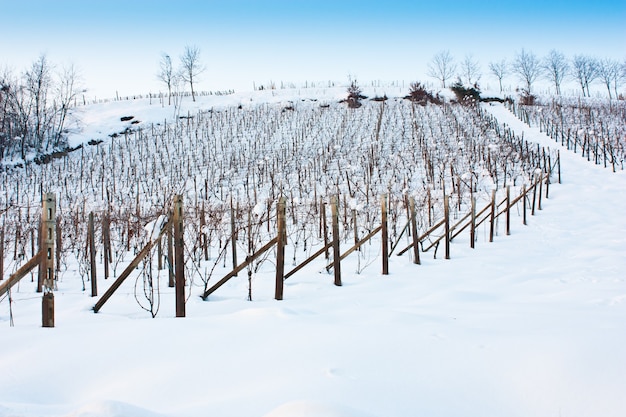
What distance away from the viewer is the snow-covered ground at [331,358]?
2258 millimetres

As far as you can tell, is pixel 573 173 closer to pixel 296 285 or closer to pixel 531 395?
pixel 296 285

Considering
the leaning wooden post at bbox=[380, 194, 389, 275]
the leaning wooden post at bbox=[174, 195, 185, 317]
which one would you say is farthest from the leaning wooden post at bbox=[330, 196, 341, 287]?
the leaning wooden post at bbox=[174, 195, 185, 317]

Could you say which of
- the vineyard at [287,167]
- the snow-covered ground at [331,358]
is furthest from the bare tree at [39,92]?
the snow-covered ground at [331,358]

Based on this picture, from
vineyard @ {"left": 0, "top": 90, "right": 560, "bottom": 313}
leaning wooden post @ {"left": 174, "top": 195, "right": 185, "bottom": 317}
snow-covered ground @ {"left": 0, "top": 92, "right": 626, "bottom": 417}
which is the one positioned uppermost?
vineyard @ {"left": 0, "top": 90, "right": 560, "bottom": 313}

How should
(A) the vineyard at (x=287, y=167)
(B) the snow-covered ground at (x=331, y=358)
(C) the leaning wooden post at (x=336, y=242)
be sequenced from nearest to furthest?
(B) the snow-covered ground at (x=331, y=358), (C) the leaning wooden post at (x=336, y=242), (A) the vineyard at (x=287, y=167)

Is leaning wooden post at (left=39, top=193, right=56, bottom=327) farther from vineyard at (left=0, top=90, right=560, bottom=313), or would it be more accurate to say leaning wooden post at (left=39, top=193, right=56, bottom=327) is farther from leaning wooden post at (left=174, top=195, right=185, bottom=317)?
vineyard at (left=0, top=90, right=560, bottom=313)

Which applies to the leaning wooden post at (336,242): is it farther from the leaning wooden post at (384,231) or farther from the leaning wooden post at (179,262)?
the leaning wooden post at (179,262)

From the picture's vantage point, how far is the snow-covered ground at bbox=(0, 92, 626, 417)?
7.41 ft

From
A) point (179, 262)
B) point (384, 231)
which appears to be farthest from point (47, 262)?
point (384, 231)

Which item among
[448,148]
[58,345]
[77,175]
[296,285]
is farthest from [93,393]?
[77,175]

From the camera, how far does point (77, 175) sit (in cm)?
2075

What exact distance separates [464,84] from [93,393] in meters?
39.1

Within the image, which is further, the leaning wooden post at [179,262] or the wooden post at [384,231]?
the wooden post at [384,231]

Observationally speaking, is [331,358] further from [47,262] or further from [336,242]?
[336,242]
